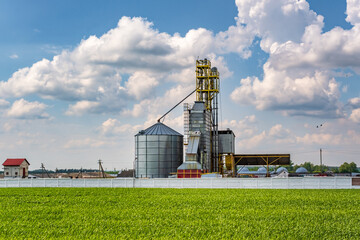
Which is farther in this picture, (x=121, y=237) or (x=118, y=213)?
(x=118, y=213)

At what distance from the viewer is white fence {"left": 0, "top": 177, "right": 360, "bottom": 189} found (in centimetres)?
3991

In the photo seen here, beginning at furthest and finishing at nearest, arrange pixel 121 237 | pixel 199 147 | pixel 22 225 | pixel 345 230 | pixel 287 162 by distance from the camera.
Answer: pixel 287 162
pixel 199 147
pixel 22 225
pixel 345 230
pixel 121 237

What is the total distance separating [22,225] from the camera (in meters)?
15.8

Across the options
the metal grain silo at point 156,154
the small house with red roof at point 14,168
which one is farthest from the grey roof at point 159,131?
the small house with red roof at point 14,168

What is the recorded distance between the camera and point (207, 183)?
42.0 metres

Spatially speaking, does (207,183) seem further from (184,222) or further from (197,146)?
(184,222)

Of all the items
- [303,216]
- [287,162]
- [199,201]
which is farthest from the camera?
[287,162]

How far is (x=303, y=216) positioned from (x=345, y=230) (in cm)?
365

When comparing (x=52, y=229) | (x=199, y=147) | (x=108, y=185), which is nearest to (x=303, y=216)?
(x=52, y=229)

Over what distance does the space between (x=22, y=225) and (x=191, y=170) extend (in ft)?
136

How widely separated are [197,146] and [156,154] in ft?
25.9

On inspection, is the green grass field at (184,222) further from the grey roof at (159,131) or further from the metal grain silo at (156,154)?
the grey roof at (159,131)

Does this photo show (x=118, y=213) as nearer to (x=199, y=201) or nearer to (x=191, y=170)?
(x=199, y=201)

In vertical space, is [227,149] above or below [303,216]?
above
